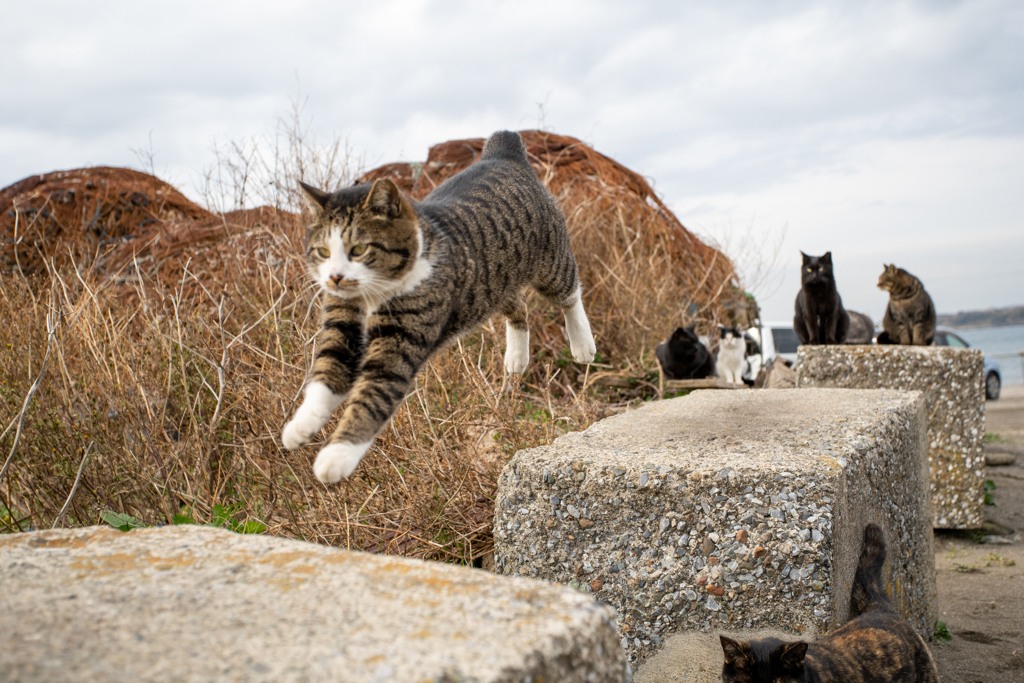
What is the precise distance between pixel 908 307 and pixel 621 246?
9.24 feet

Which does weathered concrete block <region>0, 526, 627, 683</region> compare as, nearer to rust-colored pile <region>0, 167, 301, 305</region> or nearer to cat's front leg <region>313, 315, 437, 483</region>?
cat's front leg <region>313, 315, 437, 483</region>

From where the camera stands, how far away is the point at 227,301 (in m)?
5.25

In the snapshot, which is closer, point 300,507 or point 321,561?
point 321,561

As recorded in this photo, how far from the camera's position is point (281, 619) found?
3.54ft

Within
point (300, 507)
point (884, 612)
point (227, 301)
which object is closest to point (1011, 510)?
point (884, 612)

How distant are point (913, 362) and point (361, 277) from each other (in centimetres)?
548

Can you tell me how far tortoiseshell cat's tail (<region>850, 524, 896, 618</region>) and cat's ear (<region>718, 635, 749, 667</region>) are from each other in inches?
32.8

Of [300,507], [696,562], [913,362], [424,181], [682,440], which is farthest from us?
[424,181]

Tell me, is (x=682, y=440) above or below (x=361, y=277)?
below

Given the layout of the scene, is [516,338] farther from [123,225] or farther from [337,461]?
[123,225]

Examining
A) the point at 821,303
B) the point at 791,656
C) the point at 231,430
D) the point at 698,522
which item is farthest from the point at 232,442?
the point at 821,303

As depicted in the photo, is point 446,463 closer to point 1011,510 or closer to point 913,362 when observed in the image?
point 913,362

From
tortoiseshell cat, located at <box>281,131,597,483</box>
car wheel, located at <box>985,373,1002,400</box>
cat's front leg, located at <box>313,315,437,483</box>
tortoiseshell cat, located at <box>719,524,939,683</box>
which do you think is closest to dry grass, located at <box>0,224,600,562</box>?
tortoiseshell cat, located at <box>281,131,597,483</box>

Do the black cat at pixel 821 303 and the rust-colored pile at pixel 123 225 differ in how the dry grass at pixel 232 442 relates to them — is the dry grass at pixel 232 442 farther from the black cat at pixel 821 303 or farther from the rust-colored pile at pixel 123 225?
the black cat at pixel 821 303
